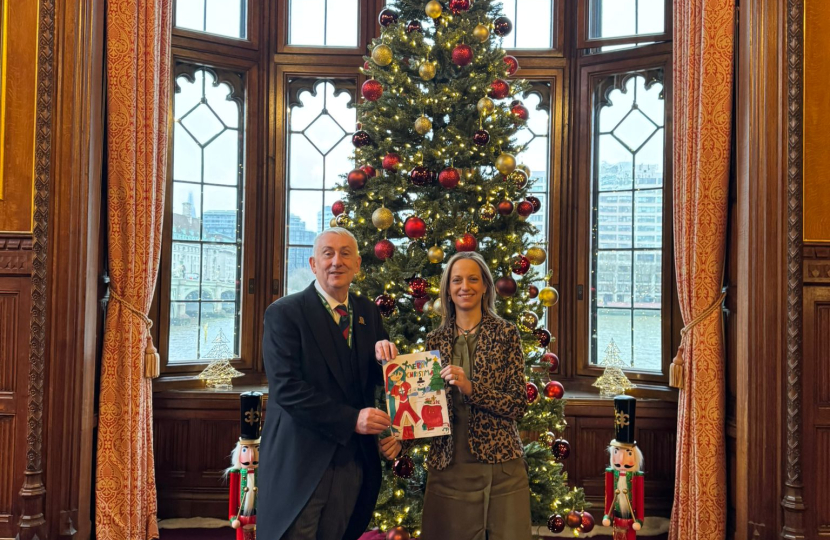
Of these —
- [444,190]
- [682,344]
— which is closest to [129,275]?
[444,190]

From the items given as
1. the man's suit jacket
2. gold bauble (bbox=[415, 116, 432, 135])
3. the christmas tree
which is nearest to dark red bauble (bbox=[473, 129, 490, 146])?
the christmas tree

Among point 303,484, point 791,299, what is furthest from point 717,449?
point 303,484

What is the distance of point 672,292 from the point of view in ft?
15.2

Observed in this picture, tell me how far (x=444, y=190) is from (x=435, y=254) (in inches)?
14.4

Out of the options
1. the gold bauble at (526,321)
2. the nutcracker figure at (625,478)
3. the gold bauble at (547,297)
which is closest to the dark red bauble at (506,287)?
the gold bauble at (526,321)

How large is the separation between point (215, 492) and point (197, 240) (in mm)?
1614

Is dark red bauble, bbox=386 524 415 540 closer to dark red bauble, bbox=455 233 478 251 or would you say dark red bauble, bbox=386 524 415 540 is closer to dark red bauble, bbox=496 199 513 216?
dark red bauble, bbox=455 233 478 251

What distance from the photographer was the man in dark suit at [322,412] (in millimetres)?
2363

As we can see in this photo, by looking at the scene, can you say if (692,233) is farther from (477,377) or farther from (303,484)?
(303,484)

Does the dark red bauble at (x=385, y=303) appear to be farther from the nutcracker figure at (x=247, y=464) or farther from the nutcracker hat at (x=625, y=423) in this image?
the nutcracker hat at (x=625, y=423)

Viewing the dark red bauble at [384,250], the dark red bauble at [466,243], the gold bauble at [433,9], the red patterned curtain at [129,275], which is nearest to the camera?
the dark red bauble at [466,243]

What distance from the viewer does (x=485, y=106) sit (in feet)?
11.4

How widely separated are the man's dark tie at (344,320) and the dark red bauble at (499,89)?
1563 millimetres

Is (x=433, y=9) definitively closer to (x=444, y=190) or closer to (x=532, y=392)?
(x=444, y=190)
